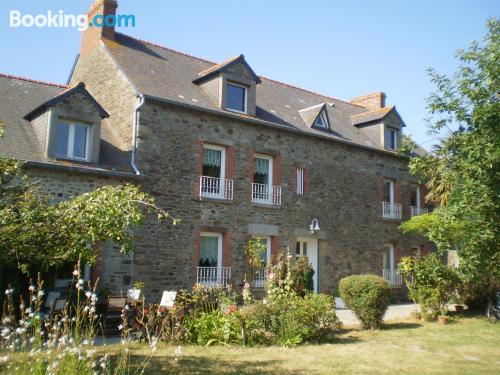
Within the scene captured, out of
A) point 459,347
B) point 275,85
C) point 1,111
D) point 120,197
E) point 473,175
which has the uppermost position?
point 275,85

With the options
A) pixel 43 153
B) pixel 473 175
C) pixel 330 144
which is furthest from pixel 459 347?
pixel 43 153

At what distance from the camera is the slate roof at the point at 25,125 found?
39.7 feet

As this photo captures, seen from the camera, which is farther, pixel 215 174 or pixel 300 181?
pixel 300 181

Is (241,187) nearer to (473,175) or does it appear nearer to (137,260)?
(137,260)

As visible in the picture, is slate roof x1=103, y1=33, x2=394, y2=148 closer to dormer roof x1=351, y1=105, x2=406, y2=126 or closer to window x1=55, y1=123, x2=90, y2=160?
dormer roof x1=351, y1=105, x2=406, y2=126

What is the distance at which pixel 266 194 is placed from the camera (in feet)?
54.2

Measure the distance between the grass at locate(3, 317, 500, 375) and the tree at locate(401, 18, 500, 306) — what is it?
5.86 feet

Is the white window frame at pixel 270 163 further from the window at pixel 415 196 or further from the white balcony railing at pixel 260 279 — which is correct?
the window at pixel 415 196

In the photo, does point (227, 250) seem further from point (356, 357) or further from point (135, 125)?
point (356, 357)

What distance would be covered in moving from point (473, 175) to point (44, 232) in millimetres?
7879

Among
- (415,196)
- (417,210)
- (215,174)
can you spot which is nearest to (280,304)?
(215,174)

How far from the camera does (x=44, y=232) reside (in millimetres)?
5762

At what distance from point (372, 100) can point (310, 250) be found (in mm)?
11060

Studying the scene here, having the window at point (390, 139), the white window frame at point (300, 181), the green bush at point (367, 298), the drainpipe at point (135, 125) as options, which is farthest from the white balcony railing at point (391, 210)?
the drainpipe at point (135, 125)
